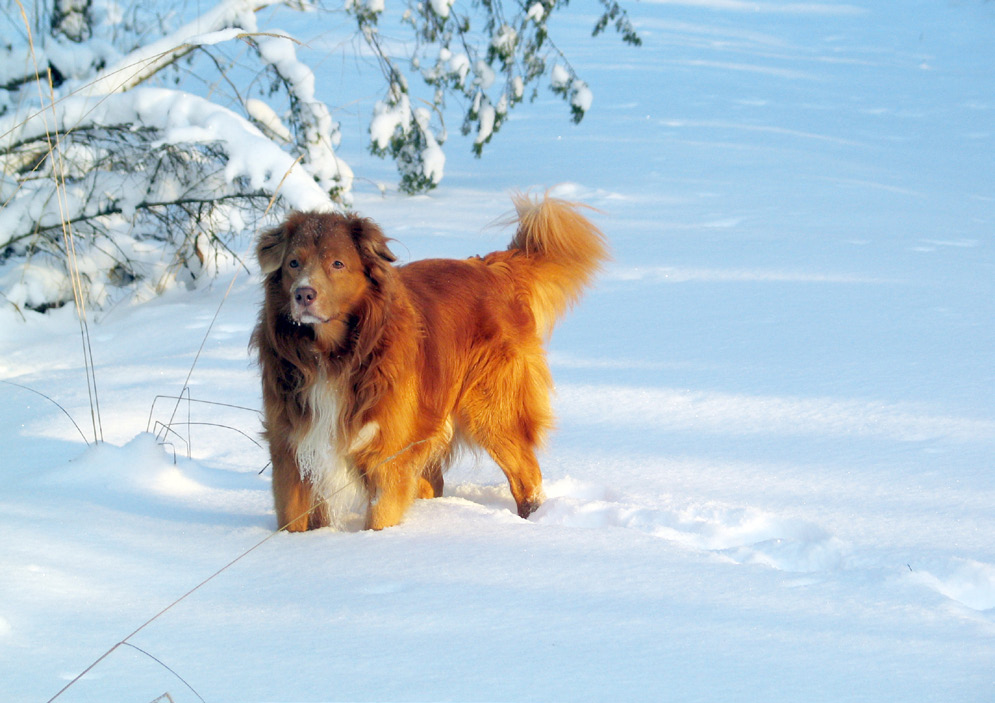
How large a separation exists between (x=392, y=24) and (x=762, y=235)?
15.5 m

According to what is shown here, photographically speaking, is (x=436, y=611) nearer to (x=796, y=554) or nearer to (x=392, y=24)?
(x=796, y=554)

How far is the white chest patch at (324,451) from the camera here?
322 centimetres

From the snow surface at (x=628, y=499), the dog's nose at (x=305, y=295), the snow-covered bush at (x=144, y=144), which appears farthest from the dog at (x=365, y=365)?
the snow-covered bush at (x=144, y=144)

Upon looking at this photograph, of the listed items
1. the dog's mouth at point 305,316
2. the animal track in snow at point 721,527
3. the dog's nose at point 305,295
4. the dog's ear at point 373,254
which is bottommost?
the animal track in snow at point 721,527

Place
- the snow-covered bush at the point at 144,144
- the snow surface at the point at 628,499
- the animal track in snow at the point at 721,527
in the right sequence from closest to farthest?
the snow surface at the point at 628,499 < the animal track in snow at the point at 721,527 < the snow-covered bush at the point at 144,144

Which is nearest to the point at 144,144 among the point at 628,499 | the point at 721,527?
the point at 628,499

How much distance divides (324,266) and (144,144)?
3.48 m

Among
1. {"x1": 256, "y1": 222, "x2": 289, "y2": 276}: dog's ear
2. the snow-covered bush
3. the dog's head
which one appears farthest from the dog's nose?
the snow-covered bush

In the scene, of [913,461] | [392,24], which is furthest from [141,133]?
[392,24]

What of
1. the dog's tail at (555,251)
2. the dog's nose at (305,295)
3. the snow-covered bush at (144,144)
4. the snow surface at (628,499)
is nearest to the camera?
the snow surface at (628,499)

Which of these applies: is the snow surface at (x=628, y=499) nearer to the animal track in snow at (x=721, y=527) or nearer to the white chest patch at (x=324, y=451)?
the animal track in snow at (x=721, y=527)

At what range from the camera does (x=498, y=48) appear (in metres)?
7.66

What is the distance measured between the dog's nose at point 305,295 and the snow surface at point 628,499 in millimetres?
824

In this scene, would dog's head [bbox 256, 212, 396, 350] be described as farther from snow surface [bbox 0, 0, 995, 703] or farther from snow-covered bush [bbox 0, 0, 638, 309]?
snow-covered bush [bbox 0, 0, 638, 309]
